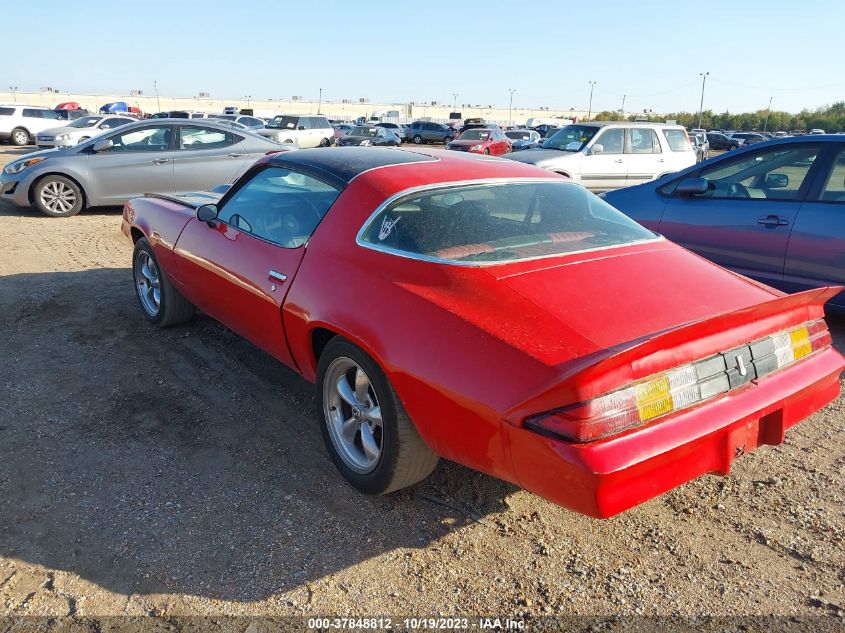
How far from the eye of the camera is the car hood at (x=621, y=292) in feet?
7.59

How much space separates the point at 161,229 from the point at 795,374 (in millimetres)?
4191

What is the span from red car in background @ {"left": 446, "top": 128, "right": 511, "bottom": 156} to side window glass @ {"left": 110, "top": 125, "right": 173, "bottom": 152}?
10739 mm

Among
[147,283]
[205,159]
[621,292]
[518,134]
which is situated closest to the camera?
[621,292]

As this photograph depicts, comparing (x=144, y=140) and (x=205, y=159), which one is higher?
(x=144, y=140)

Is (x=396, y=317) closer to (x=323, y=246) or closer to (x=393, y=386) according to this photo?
(x=393, y=386)

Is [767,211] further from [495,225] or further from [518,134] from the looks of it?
[518,134]

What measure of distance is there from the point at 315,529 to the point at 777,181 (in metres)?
4.83

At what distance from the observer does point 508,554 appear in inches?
102

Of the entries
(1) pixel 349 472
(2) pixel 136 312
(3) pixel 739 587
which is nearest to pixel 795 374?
(3) pixel 739 587

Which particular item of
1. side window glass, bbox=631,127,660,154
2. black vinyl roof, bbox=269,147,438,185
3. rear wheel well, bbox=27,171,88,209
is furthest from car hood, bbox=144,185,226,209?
side window glass, bbox=631,127,660,154

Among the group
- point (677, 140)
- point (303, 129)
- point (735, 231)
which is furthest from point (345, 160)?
point (303, 129)

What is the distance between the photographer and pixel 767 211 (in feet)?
17.3

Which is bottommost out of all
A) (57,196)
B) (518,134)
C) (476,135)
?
(57,196)

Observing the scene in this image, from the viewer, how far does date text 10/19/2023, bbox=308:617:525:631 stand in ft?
7.29
